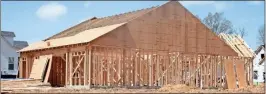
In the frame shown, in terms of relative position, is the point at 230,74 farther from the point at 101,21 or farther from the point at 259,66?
the point at 259,66

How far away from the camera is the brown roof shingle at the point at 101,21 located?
29.3 metres

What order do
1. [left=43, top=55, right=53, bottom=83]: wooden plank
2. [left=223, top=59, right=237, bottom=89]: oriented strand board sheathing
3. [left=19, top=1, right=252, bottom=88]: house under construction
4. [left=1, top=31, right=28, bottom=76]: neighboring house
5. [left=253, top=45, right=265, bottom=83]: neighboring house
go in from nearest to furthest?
[left=19, top=1, right=252, bottom=88]: house under construction → [left=223, top=59, right=237, bottom=89]: oriented strand board sheathing → [left=43, top=55, right=53, bottom=83]: wooden plank → [left=1, top=31, right=28, bottom=76]: neighboring house → [left=253, top=45, right=265, bottom=83]: neighboring house

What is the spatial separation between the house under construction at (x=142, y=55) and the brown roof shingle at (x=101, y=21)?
0.67ft

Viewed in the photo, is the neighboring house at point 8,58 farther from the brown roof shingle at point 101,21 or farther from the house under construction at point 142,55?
the house under construction at point 142,55

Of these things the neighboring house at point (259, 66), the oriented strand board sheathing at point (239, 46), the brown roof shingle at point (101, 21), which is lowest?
the neighboring house at point (259, 66)

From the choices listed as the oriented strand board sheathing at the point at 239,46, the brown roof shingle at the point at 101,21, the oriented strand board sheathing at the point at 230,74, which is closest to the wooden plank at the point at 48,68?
the brown roof shingle at the point at 101,21

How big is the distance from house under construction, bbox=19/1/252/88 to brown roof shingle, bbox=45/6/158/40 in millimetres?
205

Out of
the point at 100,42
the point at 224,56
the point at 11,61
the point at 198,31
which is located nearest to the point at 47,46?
the point at 100,42

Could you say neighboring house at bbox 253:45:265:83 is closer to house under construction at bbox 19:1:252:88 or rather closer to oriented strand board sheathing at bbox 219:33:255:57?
oriented strand board sheathing at bbox 219:33:255:57

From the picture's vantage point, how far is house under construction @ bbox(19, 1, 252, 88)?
85.0ft

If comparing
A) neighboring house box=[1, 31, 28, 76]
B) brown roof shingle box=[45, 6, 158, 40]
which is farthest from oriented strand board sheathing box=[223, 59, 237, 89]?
neighboring house box=[1, 31, 28, 76]

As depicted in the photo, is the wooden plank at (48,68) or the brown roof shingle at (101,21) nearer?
the wooden plank at (48,68)

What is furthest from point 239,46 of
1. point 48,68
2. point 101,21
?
point 48,68

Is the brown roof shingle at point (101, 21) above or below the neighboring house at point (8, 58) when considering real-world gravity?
above
